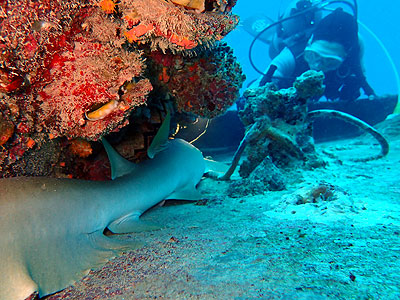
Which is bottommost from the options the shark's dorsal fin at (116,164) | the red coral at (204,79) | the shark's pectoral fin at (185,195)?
the shark's pectoral fin at (185,195)

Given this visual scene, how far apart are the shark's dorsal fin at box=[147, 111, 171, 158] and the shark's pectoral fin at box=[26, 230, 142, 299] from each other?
1149 mm

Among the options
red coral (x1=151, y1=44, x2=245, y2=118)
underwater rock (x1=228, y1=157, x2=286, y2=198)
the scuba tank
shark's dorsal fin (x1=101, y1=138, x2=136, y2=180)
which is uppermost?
the scuba tank

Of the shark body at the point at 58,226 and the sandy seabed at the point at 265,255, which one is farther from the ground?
the shark body at the point at 58,226

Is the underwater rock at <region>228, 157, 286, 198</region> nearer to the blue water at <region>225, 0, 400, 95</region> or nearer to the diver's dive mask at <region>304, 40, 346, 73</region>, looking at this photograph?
the diver's dive mask at <region>304, 40, 346, 73</region>

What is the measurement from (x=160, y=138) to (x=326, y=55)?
→ 7.39 m

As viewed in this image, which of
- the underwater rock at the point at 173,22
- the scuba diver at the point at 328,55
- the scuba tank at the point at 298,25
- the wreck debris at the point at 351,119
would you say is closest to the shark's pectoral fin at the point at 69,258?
the underwater rock at the point at 173,22

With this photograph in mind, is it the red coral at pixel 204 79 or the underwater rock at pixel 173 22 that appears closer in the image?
the underwater rock at pixel 173 22

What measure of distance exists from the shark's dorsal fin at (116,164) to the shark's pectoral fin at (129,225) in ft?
1.47

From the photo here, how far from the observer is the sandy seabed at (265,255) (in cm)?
106

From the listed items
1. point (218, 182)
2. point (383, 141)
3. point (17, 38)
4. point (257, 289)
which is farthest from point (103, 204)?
point (383, 141)

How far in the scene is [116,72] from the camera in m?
1.47

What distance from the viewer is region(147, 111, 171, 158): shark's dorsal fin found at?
2639 mm

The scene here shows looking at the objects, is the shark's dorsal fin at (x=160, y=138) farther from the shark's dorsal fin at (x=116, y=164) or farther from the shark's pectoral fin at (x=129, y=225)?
the shark's pectoral fin at (x=129, y=225)

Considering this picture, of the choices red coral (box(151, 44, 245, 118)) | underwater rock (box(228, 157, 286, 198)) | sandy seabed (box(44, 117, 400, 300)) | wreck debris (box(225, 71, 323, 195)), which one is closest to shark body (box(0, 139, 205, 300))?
sandy seabed (box(44, 117, 400, 300))
